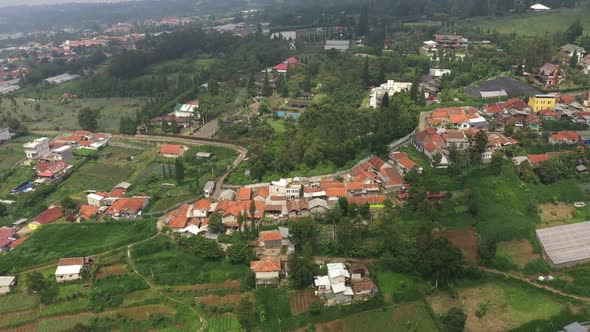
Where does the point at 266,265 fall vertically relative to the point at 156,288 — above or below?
above

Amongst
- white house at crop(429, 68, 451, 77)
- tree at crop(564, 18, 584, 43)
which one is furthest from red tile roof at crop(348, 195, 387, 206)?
tree at crop(564, 18, 584, 43)

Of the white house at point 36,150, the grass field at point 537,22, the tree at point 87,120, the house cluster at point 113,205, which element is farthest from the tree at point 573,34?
the white house at point 36,150

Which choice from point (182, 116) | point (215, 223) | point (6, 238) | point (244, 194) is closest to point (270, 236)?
point (215, 223)

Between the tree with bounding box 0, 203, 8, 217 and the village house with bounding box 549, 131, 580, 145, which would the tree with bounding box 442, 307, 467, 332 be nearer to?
the village house with bounding box 549, 131, 580, 145

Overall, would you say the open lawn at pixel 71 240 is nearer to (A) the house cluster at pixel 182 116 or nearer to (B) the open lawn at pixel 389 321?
(B) the open lawn at pixel 389 321

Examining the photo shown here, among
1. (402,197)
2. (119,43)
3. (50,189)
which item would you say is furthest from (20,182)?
(119,43)

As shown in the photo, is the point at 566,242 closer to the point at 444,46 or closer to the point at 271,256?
the point at 271,256
